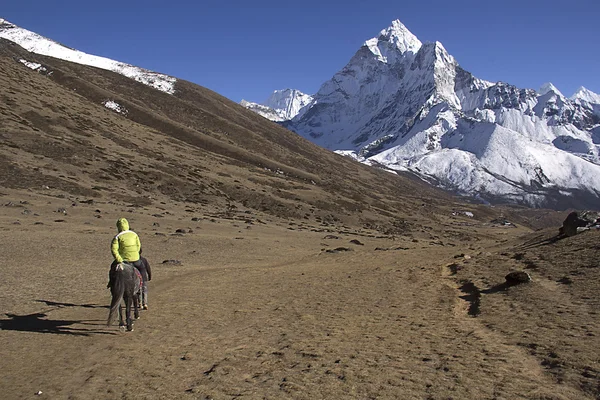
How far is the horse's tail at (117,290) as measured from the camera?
1417 centimetres

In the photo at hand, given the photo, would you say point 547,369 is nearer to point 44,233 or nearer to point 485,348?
point 485,348

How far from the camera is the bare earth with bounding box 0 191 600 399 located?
9.83 m

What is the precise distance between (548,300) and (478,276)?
7197mm

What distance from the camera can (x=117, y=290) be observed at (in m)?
14.2

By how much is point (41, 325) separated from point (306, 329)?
8655 mm

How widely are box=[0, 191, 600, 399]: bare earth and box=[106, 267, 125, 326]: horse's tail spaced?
2.29ft

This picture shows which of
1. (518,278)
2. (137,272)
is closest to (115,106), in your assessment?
(137,272)

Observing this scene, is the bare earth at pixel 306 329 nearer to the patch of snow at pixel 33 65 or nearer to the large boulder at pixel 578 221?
the large boulder at pixel 578 221

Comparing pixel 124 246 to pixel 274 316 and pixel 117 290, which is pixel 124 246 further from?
pixel 274 316

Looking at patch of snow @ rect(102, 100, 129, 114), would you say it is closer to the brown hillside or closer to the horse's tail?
the brown hillside

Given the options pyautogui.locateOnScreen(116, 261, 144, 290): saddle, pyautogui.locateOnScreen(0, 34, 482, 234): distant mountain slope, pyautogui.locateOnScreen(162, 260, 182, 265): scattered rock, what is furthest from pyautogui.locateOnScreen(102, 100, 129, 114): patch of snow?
pyautogui.locateOnScreen(116, 261, 144, 290): saddle

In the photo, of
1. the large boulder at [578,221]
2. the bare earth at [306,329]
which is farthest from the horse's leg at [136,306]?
the large boulder at [578,221]

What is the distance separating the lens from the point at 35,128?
81.1 meters

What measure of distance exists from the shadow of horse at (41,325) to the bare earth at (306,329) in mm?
57
